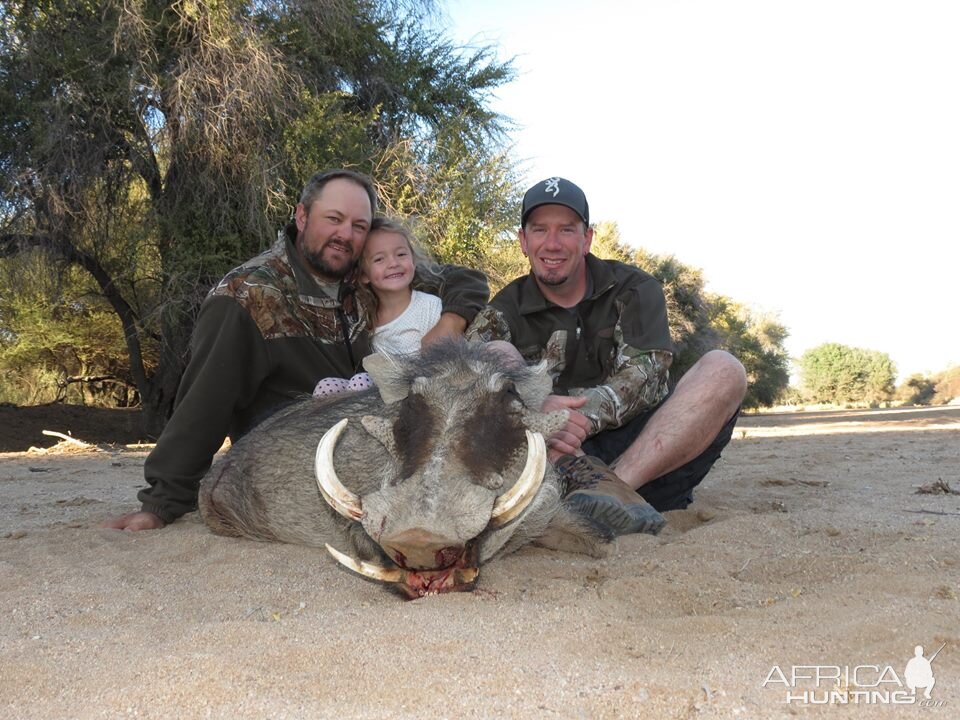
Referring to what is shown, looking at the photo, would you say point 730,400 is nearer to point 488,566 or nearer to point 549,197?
point 549,197

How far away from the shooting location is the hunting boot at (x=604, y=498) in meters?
3.52

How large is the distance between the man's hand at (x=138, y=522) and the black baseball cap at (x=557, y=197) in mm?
2286

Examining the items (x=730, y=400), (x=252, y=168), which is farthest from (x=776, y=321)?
(x=730, y=400)

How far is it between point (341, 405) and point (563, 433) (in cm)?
95

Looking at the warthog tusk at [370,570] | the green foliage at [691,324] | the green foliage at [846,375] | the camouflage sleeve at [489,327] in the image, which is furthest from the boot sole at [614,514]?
the green foliage at [846,375]

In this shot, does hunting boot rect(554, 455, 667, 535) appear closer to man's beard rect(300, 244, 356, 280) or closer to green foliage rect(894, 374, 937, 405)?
man's beard rect(300, 244, 356, 280)

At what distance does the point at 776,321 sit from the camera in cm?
4159

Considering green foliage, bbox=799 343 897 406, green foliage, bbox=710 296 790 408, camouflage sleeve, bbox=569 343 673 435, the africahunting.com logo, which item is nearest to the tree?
camouflage sleeve, bbox=569 343 673 435

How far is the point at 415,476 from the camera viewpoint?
247 centimetres

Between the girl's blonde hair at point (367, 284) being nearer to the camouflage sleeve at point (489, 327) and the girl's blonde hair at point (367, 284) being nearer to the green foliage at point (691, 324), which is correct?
the camouflage sleeve at point (489, 327)

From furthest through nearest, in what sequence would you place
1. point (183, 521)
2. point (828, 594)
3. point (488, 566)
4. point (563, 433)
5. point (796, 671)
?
point (183, 521) → point (563, 433) → point (488, 566) → point (828, 594) → point (796, 671)

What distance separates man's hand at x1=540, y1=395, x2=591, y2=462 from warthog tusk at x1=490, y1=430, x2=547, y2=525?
2.54 feet

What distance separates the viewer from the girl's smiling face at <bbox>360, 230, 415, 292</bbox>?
4.64 meters

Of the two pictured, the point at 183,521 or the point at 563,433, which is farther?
the point at 183,521
